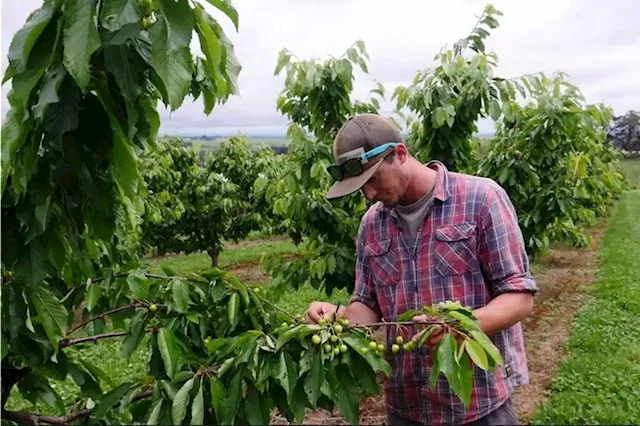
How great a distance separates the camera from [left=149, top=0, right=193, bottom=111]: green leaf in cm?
101

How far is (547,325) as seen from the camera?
7098mm

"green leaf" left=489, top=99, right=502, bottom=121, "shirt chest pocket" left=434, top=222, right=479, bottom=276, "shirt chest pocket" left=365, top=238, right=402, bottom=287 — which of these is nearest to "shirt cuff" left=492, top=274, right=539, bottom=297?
"shirt chest pocket" left=434, top=222, right=479, bottom=276

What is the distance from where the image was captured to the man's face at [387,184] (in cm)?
189

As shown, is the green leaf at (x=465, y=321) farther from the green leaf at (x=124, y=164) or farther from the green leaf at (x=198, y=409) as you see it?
the green leaf at (x=124, y=164)

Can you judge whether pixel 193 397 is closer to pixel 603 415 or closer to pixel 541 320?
pixel 603 415

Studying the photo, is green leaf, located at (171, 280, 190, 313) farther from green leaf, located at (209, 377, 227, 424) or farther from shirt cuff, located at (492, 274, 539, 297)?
shirt cuff, located at (492, 274, 539, 297)

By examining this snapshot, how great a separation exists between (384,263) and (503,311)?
0.47m

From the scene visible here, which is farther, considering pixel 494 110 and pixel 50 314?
pixel 494 110

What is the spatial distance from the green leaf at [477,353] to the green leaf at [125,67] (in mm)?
886

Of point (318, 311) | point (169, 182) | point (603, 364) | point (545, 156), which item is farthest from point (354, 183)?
point (169, 182)

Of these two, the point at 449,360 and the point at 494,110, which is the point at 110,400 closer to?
the point at 449,360

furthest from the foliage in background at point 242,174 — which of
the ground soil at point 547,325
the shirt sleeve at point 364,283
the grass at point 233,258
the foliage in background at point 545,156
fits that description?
the shirt sleeve at point 364,283

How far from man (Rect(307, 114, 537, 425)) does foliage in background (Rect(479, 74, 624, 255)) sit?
251cm

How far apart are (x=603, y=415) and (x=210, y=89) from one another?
13.9 ft
